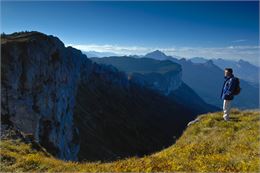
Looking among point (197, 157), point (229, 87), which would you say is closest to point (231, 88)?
point (229, 87)

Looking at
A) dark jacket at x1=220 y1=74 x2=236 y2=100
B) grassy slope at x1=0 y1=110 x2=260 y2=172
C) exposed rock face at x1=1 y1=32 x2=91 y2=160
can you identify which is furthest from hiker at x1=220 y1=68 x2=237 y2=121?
exposed rock face at x1=1 y1=32 x2=91 y2=160

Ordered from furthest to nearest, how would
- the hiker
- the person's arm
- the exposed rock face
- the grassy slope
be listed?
the exposed rock face
the hiker
the person's arm
the grassy slope

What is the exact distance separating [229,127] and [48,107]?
6158 cm

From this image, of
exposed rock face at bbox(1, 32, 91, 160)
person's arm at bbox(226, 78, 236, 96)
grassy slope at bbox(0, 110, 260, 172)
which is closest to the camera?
grassy slope at bbox(0, 110, 260, 172)

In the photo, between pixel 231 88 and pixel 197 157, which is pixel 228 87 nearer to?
pixel 231 88

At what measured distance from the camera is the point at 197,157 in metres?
13.9

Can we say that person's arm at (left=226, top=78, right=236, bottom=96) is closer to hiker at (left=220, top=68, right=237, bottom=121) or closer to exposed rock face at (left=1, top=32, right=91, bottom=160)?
hiker at (left=220, top=68, right=237, bottom=121)

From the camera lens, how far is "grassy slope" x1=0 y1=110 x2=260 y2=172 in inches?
483

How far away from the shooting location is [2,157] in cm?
1612

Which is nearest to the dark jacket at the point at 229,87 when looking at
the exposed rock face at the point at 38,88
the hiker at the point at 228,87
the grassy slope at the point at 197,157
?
the hiker at the point at 228,87

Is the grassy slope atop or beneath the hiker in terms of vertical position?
beneath

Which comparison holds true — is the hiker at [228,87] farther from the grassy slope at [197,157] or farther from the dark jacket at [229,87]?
the grassy slope at [197,157]

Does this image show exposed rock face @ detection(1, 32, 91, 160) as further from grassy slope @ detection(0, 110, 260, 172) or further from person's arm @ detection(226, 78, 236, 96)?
person's arm @ detection(226, 78, 236, 96)

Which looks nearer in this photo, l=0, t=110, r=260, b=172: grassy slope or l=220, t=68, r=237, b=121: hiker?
l=0, t=110, r=260, b=172: grassy slope
